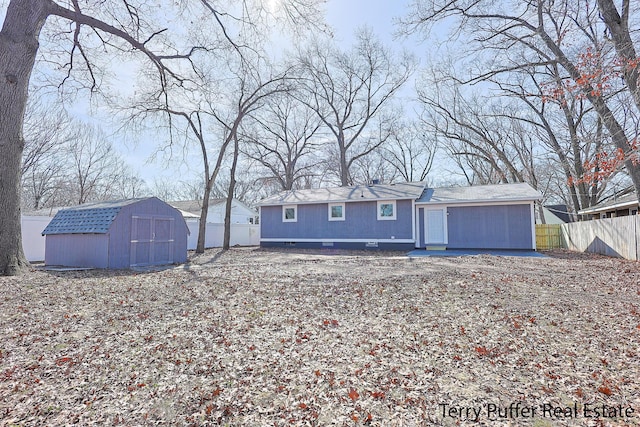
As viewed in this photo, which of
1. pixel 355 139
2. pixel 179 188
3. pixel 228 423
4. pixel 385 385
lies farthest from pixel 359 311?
pixel 179 188

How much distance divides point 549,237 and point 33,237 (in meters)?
24.3

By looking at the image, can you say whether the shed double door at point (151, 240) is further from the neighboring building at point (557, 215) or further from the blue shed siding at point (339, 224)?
the neighboring building at point (557, 215)

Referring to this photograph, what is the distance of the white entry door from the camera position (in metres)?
15.0

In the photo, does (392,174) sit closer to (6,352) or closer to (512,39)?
(512,39)

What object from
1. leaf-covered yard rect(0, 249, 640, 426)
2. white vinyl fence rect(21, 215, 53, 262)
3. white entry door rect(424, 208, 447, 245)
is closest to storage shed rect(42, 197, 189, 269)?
white vinyl fence rect(21, 215, 53, 262)

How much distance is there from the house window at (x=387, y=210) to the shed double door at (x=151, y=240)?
9.04 m

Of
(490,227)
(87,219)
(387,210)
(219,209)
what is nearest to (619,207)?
(490,227)

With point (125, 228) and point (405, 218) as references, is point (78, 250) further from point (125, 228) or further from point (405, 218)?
point (405, 218)

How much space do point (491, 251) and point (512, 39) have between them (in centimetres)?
794

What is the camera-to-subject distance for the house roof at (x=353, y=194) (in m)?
15.8

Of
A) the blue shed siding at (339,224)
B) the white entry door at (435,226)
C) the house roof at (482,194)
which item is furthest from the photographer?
the blue shed siding at (339,224)

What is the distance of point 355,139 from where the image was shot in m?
26.2

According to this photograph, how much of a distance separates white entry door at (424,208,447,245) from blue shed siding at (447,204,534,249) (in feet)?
0.70

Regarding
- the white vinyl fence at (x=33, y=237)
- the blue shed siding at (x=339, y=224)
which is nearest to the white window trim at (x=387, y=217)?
the blue shed siding at (x=339, y=224)
